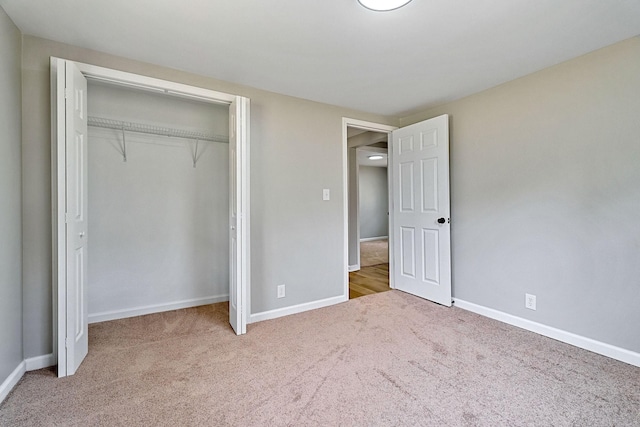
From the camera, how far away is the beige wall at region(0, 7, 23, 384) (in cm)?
164

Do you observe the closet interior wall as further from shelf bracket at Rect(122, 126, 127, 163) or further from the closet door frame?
the closet door frame

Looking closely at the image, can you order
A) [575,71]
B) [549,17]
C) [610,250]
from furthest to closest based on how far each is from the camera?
[575,71] → [610,250] → [549,17]

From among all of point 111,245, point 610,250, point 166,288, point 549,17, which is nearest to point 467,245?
point 610,250

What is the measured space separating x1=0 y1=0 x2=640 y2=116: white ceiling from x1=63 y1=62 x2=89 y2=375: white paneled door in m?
0.38

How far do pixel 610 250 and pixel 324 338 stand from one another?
7.27 feet

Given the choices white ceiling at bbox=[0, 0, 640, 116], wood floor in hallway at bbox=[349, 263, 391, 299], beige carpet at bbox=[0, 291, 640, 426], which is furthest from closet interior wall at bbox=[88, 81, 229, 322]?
wood floor in hallway at bbox=[349, 263, 391, 299]

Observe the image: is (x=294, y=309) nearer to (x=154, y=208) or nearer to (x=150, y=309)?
(x=150, y=309)

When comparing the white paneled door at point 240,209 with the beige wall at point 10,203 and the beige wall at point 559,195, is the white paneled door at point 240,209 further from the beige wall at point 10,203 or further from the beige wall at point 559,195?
the beige wall at point 559,195

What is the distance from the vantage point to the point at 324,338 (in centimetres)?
238

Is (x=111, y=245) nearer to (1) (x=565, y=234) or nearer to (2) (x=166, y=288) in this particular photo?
(2) (x=166, y=288)

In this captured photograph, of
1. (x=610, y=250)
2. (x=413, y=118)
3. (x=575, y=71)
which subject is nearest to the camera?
(x=610, y=250)

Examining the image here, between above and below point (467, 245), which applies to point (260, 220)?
above

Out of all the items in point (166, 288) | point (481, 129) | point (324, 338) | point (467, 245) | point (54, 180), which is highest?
point (481, 129)

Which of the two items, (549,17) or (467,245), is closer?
(549,17)
